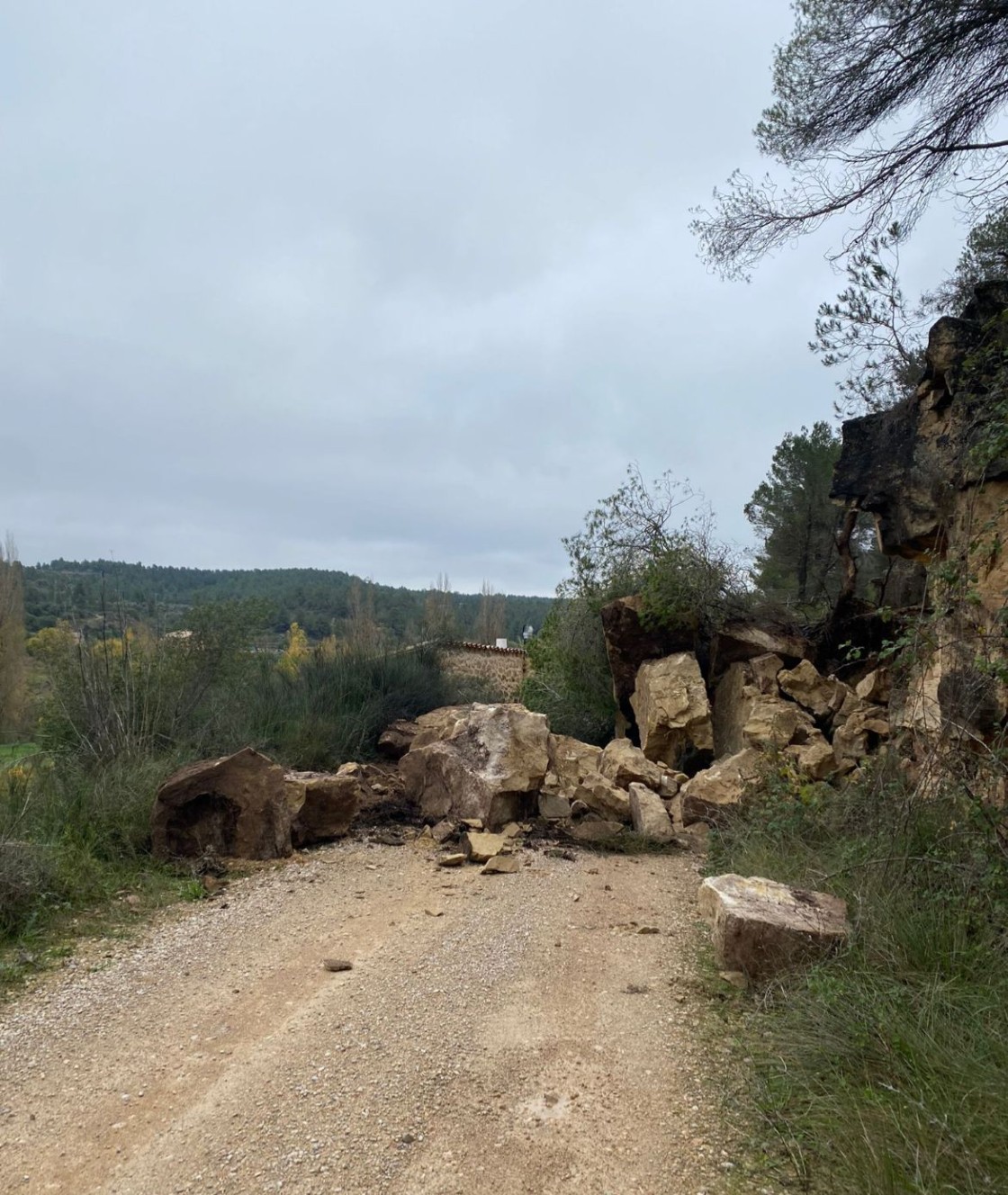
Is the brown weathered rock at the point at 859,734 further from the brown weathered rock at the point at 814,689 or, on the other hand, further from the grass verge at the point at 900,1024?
the grass verge at the point at 900,1024

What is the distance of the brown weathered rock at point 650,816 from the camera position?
7.96 m

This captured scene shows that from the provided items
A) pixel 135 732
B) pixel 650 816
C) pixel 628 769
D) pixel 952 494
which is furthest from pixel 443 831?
pixel 952 494

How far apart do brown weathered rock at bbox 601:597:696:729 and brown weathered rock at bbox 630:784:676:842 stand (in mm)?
2775

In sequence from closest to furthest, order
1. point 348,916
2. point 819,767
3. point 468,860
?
point 348,916 → point 468,860 → point 819,767

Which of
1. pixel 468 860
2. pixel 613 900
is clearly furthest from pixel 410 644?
pixel 613 900

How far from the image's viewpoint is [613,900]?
6066 millimetres

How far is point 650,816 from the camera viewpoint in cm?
818

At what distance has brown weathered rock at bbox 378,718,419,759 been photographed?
439 inches

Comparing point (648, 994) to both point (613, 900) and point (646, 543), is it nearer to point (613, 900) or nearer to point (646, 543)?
point (613, 900)

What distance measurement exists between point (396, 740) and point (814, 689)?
208 inches

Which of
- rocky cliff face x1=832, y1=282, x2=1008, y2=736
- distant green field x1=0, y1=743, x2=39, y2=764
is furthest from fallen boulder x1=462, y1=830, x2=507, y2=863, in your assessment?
distant green field x1=0, y1=743, x2=39, y2=764

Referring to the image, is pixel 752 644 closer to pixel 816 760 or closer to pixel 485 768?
pixel 816 760

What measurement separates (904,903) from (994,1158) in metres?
1.69

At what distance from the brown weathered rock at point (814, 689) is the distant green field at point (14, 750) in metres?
8.23
